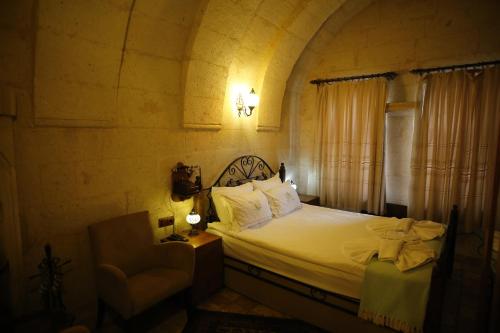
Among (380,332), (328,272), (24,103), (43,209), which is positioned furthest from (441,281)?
(24,103)

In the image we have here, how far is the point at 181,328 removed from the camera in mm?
2424

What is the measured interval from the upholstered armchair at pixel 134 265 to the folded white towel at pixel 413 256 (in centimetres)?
164

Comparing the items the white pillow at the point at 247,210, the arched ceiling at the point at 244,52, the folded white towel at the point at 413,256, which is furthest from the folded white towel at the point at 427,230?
the arched ceiling at the point at 244,52

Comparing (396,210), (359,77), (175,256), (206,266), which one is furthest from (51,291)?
(359,77)

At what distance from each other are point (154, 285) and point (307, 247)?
1314 millimetres

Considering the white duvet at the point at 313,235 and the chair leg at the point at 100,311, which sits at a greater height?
the white duvet at the point at 313,235

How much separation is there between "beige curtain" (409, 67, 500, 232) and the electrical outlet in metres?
3.13

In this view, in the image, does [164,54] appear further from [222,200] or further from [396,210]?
[396,210]

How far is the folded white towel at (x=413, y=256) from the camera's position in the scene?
6.68 feet

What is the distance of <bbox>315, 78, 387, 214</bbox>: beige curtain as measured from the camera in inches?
159

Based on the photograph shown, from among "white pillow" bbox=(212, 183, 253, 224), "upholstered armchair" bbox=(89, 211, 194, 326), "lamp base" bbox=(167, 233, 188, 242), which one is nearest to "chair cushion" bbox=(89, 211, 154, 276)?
"upholstered armchair" bbox=(89, 211, 194, 326)

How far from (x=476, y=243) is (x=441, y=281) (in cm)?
213

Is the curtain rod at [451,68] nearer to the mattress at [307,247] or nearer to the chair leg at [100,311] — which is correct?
the mattress at [307,247]

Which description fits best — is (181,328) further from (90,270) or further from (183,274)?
(90,270)
